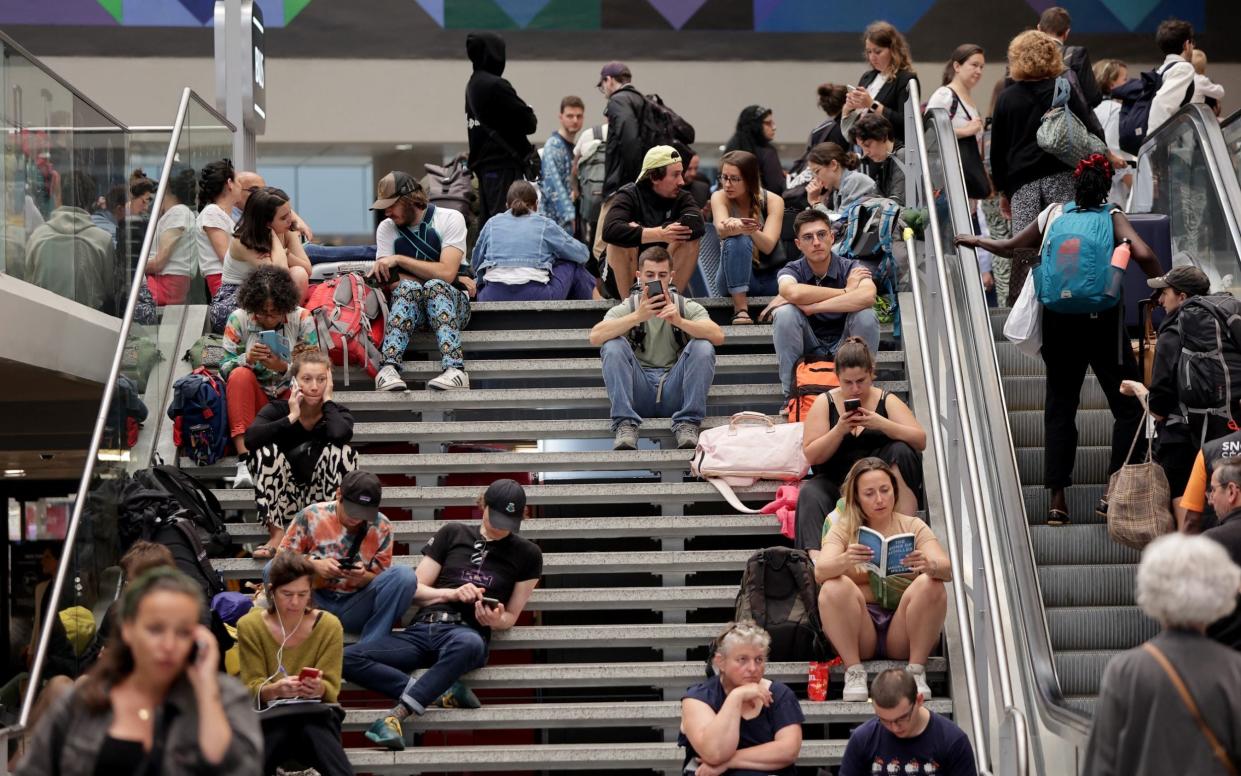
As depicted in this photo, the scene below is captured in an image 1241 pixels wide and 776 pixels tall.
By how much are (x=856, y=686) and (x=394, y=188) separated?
446cm

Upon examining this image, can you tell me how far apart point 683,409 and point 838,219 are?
2059 mm

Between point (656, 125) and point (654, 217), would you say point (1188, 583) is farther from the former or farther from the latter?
point (656, 125)

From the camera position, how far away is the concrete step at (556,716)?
26.1 ft

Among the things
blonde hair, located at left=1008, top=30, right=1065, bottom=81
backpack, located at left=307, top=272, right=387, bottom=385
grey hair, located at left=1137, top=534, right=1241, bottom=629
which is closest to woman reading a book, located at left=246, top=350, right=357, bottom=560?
backpack, located at left=307, top=272, right=387, bottom=385

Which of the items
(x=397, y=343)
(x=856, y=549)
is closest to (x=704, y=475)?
(x=856, y=549)

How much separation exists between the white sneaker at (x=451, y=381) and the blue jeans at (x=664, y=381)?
89 centimetres

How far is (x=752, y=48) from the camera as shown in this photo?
19.2 meters

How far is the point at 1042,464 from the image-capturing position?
30.1 feet

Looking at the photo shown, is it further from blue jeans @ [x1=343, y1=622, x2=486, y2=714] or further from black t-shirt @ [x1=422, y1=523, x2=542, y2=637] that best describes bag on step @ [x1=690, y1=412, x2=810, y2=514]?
blue jeans @ [x1=343, y1=622, x2=486, y2=714]

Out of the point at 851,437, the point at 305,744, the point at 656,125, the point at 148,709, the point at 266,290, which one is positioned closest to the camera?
the point at 148,709

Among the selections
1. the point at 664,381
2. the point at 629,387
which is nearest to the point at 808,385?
the point at 664,381

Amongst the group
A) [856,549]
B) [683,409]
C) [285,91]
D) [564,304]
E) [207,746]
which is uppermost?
[285,91]

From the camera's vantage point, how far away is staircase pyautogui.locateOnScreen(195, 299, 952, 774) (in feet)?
26.2

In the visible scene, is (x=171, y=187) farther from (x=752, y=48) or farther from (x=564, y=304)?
(x=752, y=48)
